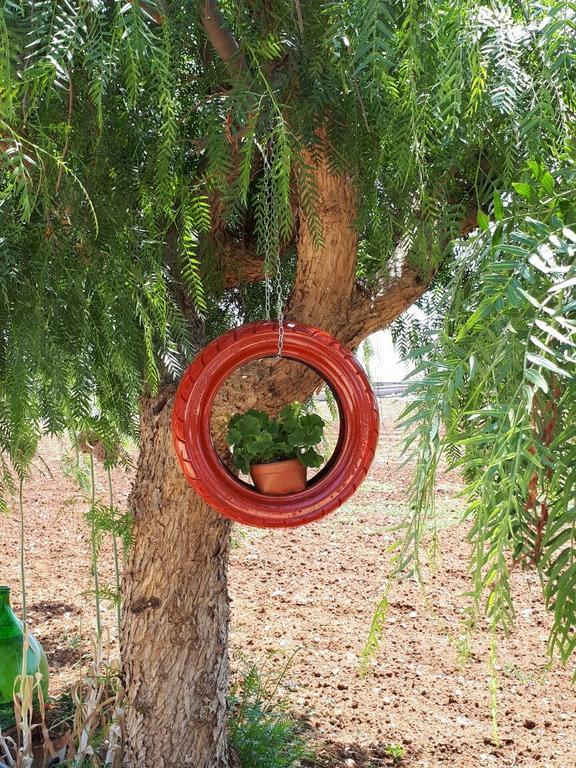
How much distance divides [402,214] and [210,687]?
46.0 inches

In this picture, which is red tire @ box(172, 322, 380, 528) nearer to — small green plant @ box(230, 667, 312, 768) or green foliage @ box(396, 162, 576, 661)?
green foliage @ box(396, 162, 576, 661)

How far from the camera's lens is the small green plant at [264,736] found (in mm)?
2258

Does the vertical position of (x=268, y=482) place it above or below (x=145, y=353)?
below

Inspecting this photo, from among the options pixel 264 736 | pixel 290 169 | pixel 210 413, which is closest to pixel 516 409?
pixel 290 169

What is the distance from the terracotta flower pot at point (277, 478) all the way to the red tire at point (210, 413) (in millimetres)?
59

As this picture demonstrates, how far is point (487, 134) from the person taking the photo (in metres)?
1.23

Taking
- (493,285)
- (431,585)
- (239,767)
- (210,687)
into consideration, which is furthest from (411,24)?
(431,585)

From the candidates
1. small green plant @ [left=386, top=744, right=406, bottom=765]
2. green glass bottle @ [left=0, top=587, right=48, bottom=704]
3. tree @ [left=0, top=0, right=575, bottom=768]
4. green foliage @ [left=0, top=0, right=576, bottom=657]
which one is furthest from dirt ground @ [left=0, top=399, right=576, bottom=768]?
green foliage @ [left=0, top=0, right=576, bottom=657]

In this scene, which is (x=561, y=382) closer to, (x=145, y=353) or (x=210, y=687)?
(x=145, y=353)

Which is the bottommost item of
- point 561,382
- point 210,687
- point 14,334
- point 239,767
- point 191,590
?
point 239,767

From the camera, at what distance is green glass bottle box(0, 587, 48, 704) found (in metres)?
2.40

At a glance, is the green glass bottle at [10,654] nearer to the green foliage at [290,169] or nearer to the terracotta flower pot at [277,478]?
the green foliage at [290,169]

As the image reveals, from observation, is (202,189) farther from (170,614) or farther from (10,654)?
(10,654)

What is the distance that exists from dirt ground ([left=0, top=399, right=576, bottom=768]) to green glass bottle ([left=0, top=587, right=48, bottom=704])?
0.20 metres
